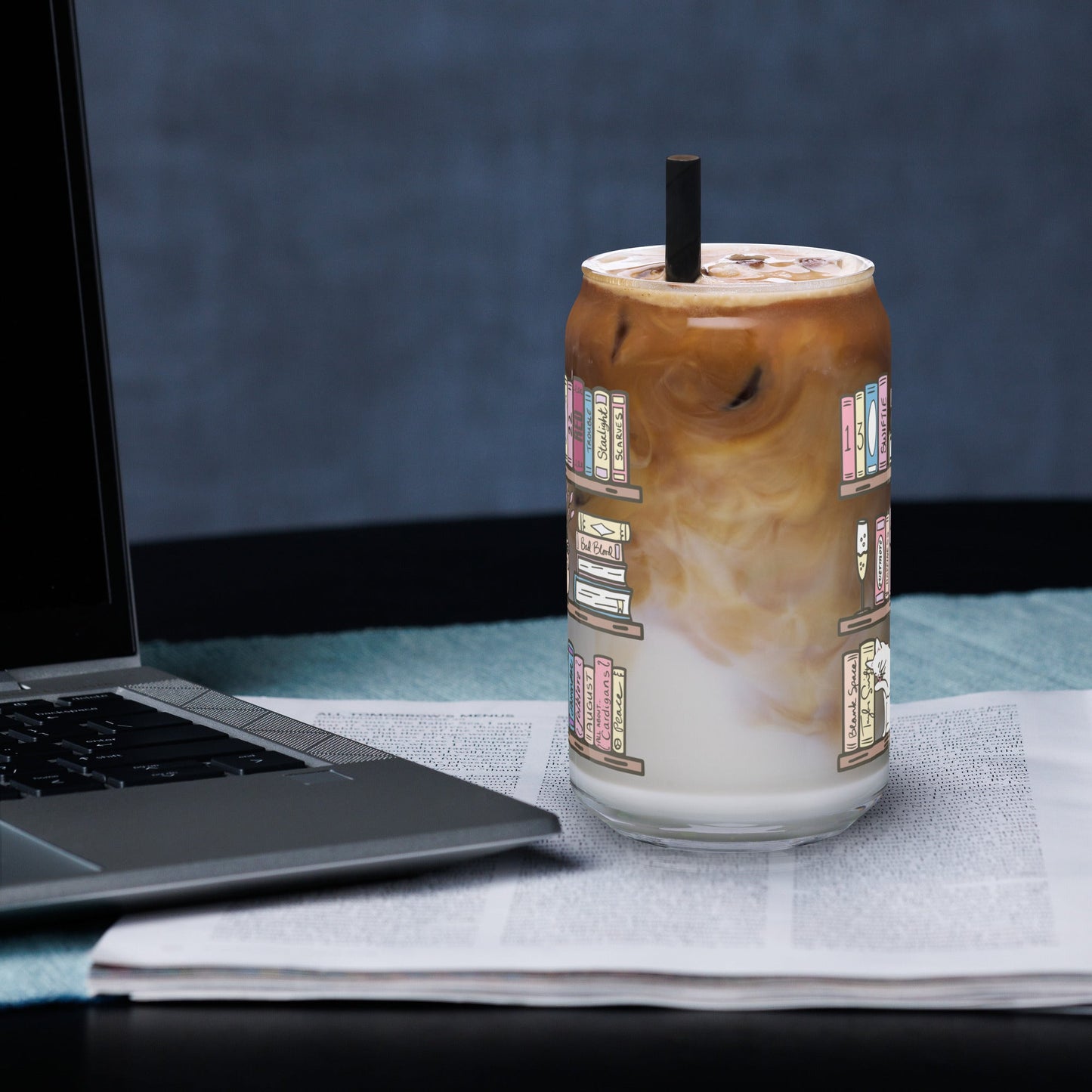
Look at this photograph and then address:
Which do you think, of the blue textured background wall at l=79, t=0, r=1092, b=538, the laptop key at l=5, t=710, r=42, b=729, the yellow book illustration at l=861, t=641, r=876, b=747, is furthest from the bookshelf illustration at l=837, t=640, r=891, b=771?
the blue textured background wall at l=79, t=0, r=1092, b=538

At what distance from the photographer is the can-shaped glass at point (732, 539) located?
556 millimetres

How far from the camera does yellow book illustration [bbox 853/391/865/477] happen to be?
57cm

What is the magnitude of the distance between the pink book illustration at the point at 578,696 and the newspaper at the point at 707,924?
4 cm

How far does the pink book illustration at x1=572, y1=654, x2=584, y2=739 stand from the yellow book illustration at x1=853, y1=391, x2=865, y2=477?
0.12m

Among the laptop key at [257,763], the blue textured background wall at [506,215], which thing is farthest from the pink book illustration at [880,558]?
the blue textured background wall at [506,215]

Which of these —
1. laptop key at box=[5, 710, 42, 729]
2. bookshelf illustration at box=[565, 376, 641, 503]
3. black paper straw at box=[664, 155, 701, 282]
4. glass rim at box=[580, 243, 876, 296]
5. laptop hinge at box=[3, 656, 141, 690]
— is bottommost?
laptop hinge at box=[3, 656, 141, 690]

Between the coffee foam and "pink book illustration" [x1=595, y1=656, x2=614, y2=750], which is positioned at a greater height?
the coffee foam

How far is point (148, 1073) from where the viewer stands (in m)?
0.45

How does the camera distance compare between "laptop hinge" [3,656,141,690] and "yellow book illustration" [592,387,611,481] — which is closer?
"yellow book illustration" [592,387,611,481]

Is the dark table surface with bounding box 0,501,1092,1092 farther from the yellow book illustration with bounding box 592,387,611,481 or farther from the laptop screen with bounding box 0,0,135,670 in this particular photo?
the laptop screen with bounding box 0,0,135,670

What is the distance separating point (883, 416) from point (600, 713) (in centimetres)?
15

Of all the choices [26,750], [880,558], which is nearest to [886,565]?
[880,558]

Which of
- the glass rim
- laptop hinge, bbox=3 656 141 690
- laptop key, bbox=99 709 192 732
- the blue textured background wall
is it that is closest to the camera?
the glass rim

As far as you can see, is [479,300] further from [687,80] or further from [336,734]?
[336,734]
